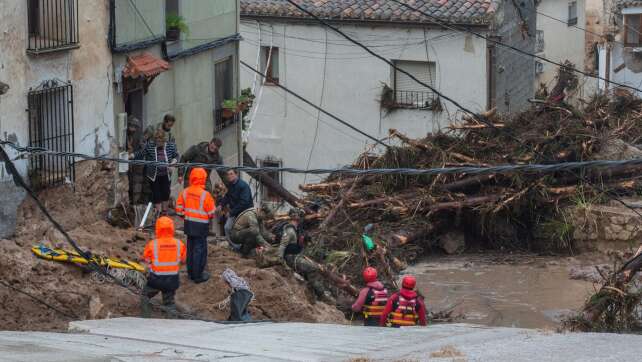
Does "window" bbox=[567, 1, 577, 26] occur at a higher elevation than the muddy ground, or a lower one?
higher

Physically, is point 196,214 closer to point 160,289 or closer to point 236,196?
point 160,289

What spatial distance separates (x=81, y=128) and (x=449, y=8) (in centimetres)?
1358

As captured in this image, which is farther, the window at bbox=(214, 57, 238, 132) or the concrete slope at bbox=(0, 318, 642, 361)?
the window at bbox=(214, 57, 238, 132)

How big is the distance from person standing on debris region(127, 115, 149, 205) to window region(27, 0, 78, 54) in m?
2.13

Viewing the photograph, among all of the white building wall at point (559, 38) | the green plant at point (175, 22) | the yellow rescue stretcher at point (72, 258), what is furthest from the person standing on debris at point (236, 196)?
the white building wall at point (559, 38)

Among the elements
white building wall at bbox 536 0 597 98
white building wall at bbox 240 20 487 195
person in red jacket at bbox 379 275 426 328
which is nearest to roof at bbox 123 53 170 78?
person in red jacket at bbox 379 275 426 328

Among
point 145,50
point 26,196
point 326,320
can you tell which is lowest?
point 326,320

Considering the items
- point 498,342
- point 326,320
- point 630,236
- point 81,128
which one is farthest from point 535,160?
point 498,342

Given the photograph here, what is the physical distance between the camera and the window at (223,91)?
84.3 ft

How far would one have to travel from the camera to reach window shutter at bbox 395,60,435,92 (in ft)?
100

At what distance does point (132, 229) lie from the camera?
19.0 metres

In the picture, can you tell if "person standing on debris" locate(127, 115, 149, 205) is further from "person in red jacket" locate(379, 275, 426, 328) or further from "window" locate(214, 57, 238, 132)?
"person in red jacket" locate(379, 275, 426, 328)

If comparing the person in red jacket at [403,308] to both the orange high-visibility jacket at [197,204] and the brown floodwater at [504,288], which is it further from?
the brown floodwater at [504,288]

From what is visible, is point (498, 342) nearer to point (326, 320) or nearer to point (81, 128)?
point (326, 320)
